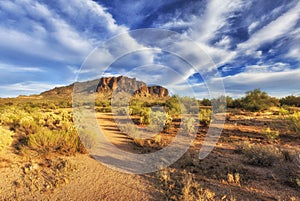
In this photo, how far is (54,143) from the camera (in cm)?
728

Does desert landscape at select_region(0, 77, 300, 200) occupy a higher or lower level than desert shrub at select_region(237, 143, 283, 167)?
Answer: lower

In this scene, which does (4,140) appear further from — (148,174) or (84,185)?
(148,174)

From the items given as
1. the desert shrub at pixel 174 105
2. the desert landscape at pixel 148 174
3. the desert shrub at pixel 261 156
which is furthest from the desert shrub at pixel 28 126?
the desert shrub at pixel 174 105

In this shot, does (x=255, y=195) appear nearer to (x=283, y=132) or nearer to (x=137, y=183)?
(x=137, y=183)

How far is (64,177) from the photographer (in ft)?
17.6

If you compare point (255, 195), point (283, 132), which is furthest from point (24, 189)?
point (283, 132)

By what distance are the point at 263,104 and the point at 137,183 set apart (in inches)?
785

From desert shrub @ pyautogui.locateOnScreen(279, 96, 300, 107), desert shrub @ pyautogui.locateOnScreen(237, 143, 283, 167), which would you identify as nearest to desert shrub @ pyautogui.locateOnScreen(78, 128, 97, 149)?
desert shrub @ pyautogui.locateOnScreen(237, 143, 283, 167)

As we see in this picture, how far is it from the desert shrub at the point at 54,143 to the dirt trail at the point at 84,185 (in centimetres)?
77

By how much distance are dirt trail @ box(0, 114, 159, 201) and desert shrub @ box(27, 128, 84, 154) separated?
0.77 metres

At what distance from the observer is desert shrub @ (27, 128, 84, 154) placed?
7102mm

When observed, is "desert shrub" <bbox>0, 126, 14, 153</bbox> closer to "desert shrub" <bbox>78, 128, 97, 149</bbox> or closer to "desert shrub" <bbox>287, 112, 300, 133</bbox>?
"desert shrub" <bbox>78, 128, 97, 149</bbox>

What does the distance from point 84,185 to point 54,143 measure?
3.02 m

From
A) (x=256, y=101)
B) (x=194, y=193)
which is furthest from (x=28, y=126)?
(x=256, y=101)
